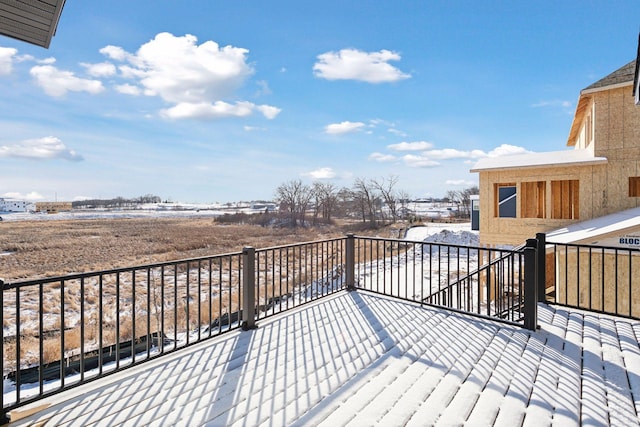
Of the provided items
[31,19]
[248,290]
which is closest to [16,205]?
[31,19]

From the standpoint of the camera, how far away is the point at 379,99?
1755cm

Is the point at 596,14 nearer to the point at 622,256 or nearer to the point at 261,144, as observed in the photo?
the point at 622,256

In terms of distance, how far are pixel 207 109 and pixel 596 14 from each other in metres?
17.5

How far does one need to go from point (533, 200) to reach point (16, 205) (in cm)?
5509

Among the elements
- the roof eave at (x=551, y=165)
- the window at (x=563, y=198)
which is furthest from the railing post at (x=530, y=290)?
the window at (x=563, y=198)

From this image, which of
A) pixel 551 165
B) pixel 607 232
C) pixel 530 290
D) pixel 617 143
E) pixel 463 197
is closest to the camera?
pixel 530 290

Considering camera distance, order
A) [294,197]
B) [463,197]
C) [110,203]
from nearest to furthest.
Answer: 1. [294,197]
2. [463,197]
3. [110,203]

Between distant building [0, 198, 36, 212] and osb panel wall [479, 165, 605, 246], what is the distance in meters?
48.8

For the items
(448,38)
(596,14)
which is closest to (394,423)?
(448,38)

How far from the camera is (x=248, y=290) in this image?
336 centimetres

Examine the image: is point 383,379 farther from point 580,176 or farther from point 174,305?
point 580,176

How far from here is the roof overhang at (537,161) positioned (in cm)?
834

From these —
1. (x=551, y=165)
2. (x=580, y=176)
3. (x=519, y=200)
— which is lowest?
(x=519, y=200)

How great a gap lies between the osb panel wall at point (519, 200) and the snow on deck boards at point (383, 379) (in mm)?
6462
